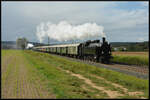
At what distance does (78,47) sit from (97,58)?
9537mm

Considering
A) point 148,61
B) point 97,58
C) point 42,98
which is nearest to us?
point 42,98

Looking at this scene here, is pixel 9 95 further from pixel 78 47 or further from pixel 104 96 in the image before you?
pixel 78 47

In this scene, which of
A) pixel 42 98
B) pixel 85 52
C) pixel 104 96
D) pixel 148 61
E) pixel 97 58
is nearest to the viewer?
pixel 42 98

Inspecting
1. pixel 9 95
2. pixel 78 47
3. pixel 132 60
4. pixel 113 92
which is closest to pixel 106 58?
pixel 132 60

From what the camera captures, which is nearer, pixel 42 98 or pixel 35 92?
pixel 42 98

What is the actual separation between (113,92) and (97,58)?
20.8 metres

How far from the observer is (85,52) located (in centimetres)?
3694

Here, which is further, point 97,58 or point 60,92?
point 97,58

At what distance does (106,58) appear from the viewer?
31234 mm

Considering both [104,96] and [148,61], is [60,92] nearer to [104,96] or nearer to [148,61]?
[104,96]

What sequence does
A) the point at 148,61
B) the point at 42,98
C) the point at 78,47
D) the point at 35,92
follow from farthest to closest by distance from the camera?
the point at 78,47 < the point at 148,61 < the point at 35,92 < the point at 42,98

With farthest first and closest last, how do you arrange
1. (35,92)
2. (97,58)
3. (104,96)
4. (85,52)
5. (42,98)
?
(85,52), (97,58), (35,92), (104,96), (42,98)

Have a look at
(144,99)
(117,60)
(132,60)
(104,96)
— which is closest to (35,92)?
(104,96)

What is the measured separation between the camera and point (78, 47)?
40.7 meters
